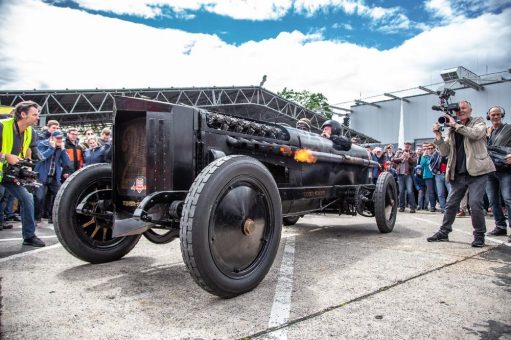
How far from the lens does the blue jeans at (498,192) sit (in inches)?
193

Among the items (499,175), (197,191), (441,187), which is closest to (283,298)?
(197,191)

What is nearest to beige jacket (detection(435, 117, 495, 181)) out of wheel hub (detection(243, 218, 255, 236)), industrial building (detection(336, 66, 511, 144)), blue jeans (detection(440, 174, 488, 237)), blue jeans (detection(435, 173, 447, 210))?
blue jeans (detection(440, 174, 488, 237))

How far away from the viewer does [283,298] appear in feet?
7.75

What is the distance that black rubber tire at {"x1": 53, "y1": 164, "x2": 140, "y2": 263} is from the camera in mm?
3010

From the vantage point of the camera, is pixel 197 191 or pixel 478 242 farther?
pixel 478 242

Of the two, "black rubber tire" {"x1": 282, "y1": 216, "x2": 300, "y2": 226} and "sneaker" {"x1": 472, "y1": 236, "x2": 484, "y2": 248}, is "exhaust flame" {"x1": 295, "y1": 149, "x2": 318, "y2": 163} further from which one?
"sneaker" {"x1": 472, "y1": 236, "x2": 484, "y2": 248}

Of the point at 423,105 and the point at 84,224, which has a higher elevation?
the point at 423,105

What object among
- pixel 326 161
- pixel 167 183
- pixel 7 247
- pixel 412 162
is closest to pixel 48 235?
pixel 7 247


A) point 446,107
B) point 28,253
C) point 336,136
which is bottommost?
point 28,253

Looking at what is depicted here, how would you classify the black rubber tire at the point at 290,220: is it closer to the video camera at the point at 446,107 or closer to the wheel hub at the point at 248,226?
the video camera at the point at 446,107

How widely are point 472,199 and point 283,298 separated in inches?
133

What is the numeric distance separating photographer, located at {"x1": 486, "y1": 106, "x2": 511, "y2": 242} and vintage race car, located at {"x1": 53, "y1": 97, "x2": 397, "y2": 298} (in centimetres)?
303

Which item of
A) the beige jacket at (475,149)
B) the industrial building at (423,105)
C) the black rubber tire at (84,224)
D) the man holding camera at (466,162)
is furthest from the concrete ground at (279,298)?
the industrial building at (423,105)

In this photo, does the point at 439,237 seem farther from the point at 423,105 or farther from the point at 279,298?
the point at 423,105
